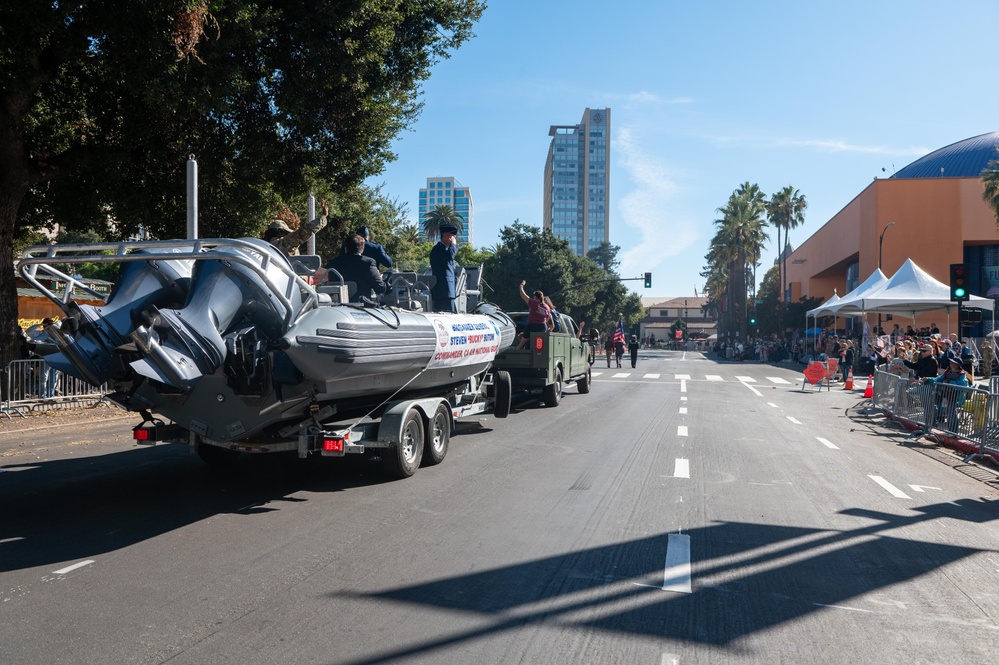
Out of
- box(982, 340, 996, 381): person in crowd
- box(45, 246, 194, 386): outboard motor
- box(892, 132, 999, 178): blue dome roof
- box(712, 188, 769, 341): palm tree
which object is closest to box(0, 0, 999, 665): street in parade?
box(45, 246, 194, 386): outboard motor

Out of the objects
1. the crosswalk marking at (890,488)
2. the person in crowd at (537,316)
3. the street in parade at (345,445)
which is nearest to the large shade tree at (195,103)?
the street in parade at (345,445)

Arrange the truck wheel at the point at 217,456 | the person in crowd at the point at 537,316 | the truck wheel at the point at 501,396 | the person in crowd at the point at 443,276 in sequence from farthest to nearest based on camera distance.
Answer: the person in crowd at the point at 537,316 < the truck wheel at the point at 501,396 < the person in crowd at the point at 443,276 < the truck wheel at the point at 217,456

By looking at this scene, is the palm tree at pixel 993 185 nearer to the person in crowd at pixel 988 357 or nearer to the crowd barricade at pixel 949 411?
the person in crowd at pixel 988 357

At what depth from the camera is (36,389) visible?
44.1 ft

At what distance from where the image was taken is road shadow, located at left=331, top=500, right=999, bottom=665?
4.07 m

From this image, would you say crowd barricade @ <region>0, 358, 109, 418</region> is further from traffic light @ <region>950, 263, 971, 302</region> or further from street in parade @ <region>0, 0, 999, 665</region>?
traffic light @ <region>950, 263, 971, 302</region>

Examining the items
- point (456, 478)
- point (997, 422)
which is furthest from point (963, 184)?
point (456, 478)

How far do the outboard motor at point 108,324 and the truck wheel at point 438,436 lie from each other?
3284 mm

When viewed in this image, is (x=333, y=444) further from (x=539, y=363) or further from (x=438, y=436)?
(x=539, y=363)

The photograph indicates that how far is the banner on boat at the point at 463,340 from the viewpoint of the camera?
8.48 metres

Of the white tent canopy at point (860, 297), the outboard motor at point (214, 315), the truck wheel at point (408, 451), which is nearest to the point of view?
the outboard motor at point (214, 315)

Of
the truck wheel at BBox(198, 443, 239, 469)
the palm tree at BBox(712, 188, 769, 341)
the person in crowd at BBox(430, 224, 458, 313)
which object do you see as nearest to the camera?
the truck wheel at BBox(198, 443, 239, 469)

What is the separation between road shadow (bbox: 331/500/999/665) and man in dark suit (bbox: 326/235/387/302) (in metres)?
4.17

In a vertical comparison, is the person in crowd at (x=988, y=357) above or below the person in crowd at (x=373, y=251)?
below
